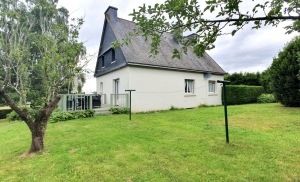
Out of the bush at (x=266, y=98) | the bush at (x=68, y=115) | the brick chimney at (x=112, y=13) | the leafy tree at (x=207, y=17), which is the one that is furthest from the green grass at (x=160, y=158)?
the bush at (x=266, y=98)

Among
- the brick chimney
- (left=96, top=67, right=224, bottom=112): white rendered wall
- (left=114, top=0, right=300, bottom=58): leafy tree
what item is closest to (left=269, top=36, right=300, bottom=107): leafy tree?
(left=96, top=67, right=224, bottom=112): white rendered wall

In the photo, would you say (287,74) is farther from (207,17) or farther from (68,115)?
(68,115)

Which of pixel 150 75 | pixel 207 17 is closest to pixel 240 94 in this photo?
pixel 150 75

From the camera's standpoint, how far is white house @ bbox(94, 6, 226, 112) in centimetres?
1055

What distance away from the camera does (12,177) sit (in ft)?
9.07

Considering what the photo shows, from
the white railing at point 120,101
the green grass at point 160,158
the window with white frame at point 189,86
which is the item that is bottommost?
the green grass at point 160,158

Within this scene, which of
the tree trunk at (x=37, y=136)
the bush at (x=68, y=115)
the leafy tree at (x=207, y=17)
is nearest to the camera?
the leafy tree at (x=207, y=17)

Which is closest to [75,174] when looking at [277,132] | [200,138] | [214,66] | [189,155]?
[189,155]

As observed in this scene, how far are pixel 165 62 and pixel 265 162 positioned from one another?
9512 mm

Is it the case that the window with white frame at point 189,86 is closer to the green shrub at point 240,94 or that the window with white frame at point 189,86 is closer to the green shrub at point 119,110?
the green shrub at point 240,94

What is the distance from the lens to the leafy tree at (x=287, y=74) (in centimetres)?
933

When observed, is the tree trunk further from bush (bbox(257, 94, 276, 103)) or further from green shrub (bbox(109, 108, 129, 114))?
bush (bbox(257, 94, 276, 103))

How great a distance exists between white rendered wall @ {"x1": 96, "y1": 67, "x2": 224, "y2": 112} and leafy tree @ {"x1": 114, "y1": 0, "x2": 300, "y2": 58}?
8019mm

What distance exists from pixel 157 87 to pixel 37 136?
26.8ft
